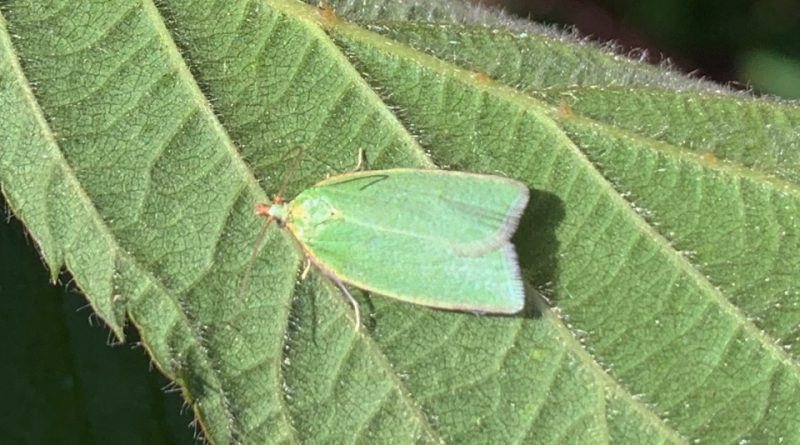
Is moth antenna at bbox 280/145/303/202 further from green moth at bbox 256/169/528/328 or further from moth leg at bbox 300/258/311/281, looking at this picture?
moth leg at bbox 300/258/311/281

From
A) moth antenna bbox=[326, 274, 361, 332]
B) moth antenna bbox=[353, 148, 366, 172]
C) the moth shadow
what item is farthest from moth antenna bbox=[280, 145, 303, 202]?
the moth shadow

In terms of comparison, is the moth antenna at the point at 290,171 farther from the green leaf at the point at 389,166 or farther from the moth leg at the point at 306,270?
the moth leg at the point at 306,270

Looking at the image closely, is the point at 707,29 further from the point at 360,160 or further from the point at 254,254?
the point at 254,254

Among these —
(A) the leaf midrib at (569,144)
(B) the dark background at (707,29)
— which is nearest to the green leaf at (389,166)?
(A) the leaf midrib at (569,144)

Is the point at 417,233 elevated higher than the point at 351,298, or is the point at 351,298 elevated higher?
the point at 417,233

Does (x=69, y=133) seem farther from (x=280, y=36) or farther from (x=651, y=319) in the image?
(x=651, y=319)

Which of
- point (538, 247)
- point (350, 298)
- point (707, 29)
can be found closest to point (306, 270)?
point (350, 298)
